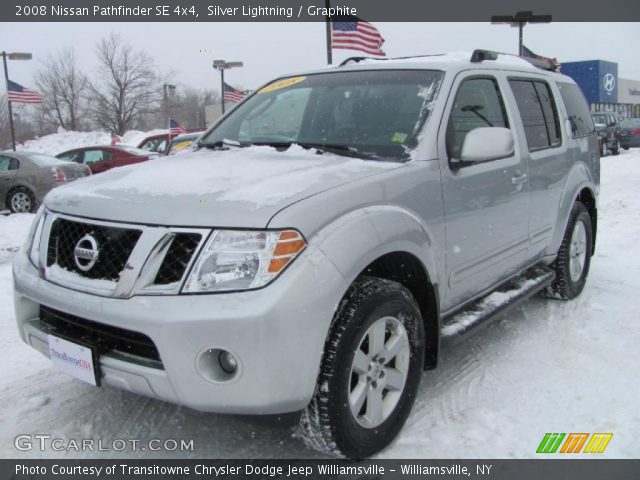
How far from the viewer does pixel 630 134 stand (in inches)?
974

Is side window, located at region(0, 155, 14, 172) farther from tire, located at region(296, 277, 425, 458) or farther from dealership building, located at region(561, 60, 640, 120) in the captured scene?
dealership building, located at region(561, 60, 640, 120)

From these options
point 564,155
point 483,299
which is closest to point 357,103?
point 483,299

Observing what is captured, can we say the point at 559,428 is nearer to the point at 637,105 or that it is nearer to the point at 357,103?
the point at 357,103

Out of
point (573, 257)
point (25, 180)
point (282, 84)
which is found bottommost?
point (573, 257)

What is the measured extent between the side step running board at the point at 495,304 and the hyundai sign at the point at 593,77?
143 ft

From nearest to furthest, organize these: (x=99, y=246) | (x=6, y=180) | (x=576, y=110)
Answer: (x=99, y=246) → (x=576, y=110) → (x=6, y=180)

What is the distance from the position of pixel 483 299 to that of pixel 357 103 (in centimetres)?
144

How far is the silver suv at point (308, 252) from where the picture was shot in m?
2.21

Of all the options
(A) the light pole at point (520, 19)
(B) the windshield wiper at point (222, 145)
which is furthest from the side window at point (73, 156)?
(A) the light pole at point (520, 19)

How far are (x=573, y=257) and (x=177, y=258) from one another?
3745mm

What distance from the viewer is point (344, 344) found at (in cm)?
238

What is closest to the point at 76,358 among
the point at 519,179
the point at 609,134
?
the point at 519,179

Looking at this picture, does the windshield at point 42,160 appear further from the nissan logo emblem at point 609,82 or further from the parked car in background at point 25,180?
the nissan logo emblem at point 609,82

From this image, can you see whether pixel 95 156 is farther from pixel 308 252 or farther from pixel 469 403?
pixel 308 252
